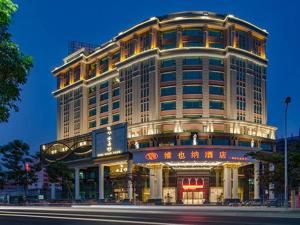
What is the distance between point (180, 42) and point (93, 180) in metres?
43.3

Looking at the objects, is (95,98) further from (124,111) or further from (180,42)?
(180,42)

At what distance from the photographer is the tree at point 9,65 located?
1592 centimetres

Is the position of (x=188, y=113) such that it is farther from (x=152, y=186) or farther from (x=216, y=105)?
(x=152, y=186)

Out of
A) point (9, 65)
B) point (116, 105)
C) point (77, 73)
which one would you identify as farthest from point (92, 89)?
point (9, 65)

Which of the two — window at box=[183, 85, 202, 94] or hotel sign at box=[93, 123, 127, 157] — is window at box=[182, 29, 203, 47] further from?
hotel sign at box=[93, 123, 127, 157]

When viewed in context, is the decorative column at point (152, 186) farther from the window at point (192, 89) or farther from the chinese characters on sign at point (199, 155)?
the window at point (192, 89)

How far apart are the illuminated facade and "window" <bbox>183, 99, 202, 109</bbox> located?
20cm

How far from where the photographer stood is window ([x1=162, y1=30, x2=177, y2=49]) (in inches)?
4215

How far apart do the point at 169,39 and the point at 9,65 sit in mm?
93367

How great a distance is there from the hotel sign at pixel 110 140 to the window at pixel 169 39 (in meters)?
19.0

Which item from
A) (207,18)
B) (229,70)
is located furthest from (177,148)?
(207,18)

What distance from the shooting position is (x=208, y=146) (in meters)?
96.8

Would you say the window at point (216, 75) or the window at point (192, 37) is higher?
the window at point (192, 37)

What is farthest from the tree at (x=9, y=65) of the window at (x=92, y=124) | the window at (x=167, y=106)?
the window at (x=92, y=124)
